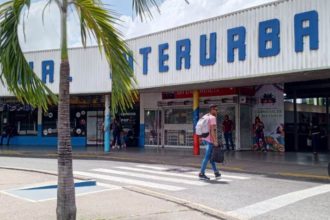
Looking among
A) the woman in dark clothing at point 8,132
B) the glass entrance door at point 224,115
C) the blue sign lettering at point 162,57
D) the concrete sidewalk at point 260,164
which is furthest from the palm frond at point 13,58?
the woman in dark clothing at point 8,132

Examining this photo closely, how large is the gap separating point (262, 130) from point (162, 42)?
6.54 m

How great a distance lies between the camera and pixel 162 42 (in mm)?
19750

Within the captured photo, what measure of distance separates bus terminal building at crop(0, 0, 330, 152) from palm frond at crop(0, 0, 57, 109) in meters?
9.34

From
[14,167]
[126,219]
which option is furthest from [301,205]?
[14,167]

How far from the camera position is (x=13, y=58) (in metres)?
6.24

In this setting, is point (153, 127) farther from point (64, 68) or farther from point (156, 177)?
point (64, 68)

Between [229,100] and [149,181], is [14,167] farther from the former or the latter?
[229,100]

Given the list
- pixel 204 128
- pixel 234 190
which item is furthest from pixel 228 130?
pixel 234 190

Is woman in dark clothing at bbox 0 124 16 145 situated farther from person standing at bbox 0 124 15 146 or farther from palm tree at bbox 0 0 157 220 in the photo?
palm tree at bbox 0 0 157 220

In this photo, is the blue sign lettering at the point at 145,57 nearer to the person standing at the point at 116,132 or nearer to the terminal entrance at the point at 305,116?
the person standing at the point at 116,132

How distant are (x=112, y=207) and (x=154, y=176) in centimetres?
523

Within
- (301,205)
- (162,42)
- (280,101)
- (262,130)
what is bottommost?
(301,205)

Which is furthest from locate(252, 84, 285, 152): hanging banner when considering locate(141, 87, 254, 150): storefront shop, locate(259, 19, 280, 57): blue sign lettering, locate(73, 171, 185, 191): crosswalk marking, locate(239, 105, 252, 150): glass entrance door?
locate(73, 171, 185, 191): crosswalk marking

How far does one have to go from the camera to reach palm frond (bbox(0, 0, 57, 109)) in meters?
6.21
